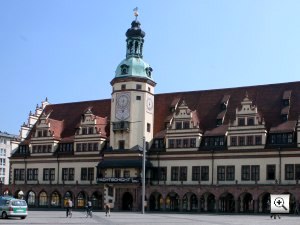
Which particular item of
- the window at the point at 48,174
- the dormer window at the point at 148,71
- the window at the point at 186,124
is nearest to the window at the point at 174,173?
the window at the point at 186,124

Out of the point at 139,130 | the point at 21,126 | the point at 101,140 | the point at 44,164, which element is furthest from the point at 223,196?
the point at 21,126

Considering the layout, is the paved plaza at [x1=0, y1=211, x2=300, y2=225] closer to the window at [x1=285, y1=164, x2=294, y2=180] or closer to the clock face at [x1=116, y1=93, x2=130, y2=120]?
the window at [x1=285, y1=164, x2=294, y2=180]

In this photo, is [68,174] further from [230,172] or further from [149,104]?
[230,172]

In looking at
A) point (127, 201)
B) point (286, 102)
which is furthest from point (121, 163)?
point (286, 102)

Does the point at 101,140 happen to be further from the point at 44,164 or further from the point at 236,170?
the point at 236,170

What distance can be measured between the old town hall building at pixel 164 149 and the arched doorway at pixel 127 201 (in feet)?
0.48

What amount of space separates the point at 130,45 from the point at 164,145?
14.9 meters

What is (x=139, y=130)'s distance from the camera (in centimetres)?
8262

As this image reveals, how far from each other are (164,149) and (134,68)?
1185 cm

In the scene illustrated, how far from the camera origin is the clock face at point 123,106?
83375 millimetres

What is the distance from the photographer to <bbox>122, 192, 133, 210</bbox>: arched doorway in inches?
3236

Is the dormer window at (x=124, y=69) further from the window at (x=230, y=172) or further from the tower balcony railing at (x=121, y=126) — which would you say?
the window at (x=230, y=172)

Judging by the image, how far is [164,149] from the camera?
8138cm

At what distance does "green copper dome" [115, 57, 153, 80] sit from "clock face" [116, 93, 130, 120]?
2.96 meters
